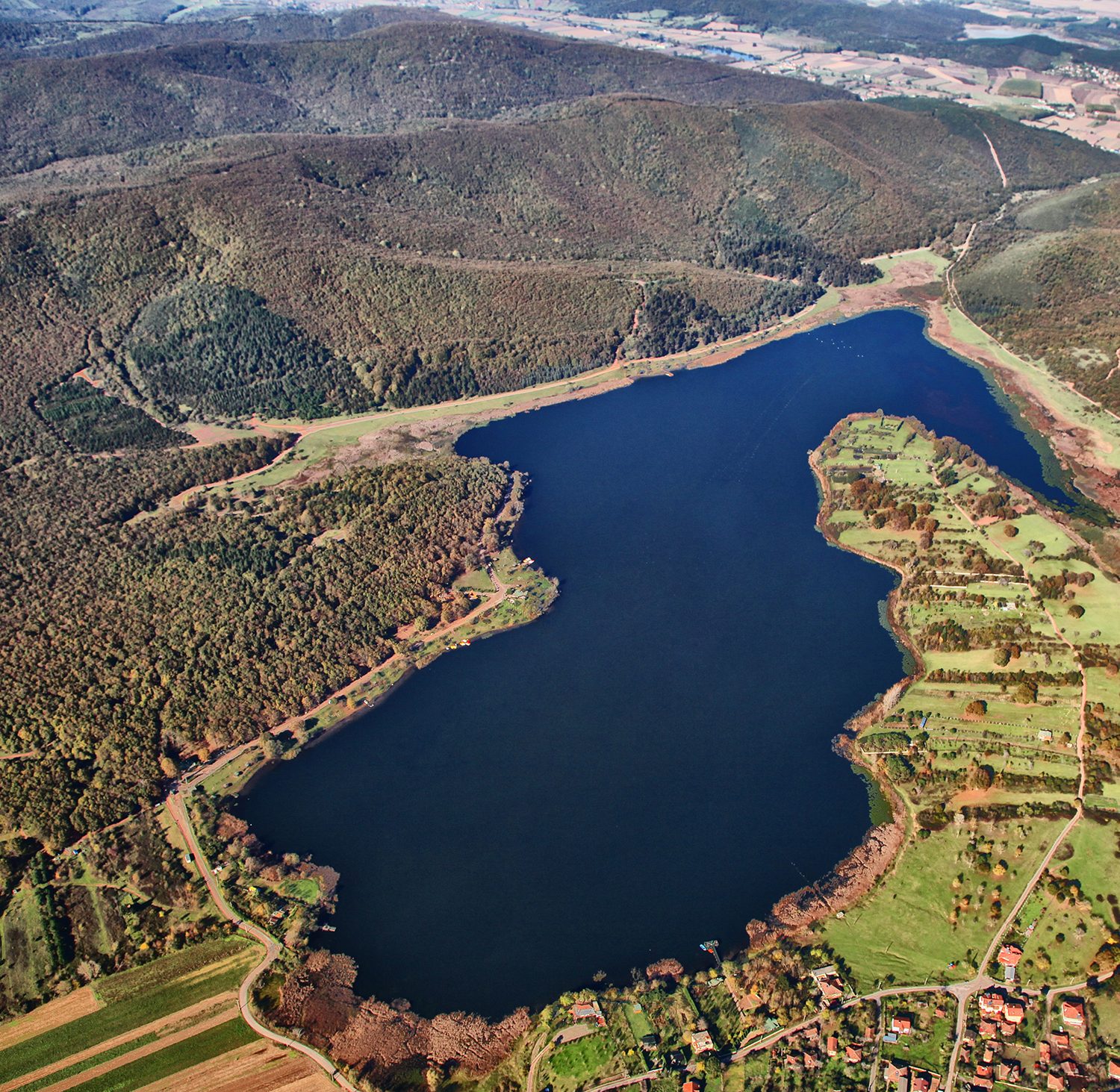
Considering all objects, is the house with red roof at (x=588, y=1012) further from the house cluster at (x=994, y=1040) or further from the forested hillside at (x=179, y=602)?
the forested hillside at (x=179, y=602)

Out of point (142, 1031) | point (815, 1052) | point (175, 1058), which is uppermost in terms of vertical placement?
point (815, 1052)

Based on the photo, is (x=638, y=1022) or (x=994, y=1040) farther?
(x=638, y=1022)

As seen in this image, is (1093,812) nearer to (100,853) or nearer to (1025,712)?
(1025,712)

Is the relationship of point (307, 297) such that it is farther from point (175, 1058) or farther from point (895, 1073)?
point (895, 1073)

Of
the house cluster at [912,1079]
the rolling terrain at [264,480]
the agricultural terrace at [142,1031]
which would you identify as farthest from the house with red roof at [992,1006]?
the agricultural terrace at [142,1031]

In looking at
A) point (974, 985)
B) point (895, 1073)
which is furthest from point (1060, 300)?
point (895, 1073)

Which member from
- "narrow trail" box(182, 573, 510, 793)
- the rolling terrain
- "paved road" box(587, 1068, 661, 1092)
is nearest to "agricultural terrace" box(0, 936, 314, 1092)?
the rolling terrain
